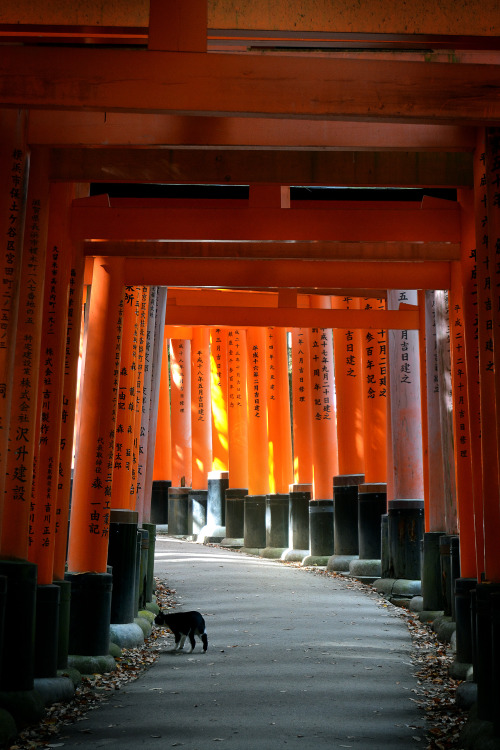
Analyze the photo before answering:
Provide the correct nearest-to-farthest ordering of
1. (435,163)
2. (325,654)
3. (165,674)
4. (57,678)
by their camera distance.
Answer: (57,678)
(435,163)
(165,674)
(325,654)

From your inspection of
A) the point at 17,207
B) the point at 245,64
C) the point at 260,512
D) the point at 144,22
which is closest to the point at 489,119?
the point at 245,64

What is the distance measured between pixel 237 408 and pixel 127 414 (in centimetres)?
995

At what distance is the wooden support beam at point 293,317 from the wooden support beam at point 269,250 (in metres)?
4.32

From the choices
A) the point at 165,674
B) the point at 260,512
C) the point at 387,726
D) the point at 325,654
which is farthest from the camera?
the point at 260,512

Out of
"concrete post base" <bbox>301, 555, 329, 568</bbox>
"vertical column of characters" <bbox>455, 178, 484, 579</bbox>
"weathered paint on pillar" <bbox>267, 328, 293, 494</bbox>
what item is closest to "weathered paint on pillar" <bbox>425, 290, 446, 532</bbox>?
"vertical column of characters" <bbox>455, 178, 484, 579</bbox>

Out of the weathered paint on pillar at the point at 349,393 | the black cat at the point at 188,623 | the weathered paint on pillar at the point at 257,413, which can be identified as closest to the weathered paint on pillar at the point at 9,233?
the black cat at the point at 188,623

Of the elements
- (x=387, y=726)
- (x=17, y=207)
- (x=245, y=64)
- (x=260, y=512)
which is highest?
(x=245, y=64)

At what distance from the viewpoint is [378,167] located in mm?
7461

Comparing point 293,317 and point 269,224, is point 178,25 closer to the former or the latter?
point 269,224

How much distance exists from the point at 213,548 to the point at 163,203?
1262 cm

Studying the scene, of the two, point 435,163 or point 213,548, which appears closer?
point 435,163

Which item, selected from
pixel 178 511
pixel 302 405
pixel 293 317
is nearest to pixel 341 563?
pixel 302 405

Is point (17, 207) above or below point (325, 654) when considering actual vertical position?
above

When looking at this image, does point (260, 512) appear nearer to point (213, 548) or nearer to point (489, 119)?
point (213, 548)
